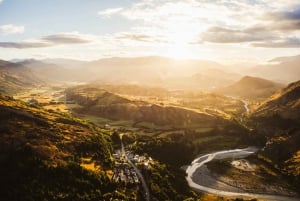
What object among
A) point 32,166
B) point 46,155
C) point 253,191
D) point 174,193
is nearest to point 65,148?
point 46,155

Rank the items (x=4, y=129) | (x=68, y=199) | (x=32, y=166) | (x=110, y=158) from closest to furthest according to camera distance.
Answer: (x=68, y=199), (x=32, y=166), (x=4, y=129), (x=110, y=158)

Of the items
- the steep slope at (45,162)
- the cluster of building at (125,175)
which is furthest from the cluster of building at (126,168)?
the steep slope at (45,162)

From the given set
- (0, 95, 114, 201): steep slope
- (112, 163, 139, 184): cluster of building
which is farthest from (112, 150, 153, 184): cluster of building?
(0, 95, 114, 201): steep slope

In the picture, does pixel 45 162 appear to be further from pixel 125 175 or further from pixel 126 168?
pixel 126 168

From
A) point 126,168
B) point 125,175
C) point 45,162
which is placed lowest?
point 125,175

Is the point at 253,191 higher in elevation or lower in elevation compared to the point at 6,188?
lower

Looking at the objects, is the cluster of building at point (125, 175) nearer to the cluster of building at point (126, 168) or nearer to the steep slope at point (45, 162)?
the cluster of building at point (126, 168)

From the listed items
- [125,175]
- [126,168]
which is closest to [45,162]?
[125,175]

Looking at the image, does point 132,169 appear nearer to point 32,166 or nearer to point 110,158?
point 110,158
